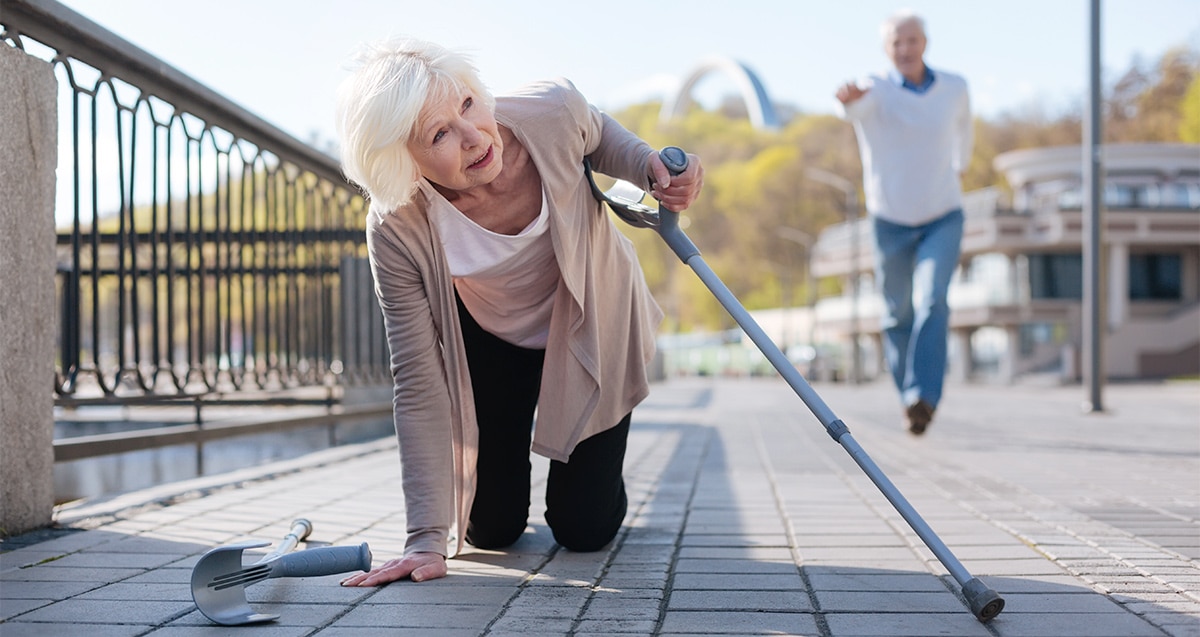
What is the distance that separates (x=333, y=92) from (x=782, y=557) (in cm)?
170

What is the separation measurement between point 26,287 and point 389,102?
149cm

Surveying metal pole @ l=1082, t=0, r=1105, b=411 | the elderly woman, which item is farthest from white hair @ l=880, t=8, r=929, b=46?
metal pole @ l=1082, t=0, r=1105, b=411

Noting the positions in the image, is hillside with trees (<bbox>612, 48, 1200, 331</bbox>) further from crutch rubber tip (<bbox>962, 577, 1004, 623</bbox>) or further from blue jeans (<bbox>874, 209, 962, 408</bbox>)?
crutch rubber tip (<bbox>962, 577, 1004, 623</bbox>)

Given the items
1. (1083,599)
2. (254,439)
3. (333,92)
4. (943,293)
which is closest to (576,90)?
(333,92)

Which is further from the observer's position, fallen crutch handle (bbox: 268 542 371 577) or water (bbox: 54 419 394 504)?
water (bbox: 54 419 394 504)

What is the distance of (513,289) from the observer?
146 inches

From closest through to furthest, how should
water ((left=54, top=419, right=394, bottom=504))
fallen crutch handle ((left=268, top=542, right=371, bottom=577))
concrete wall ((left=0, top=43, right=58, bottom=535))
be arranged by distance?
fallen crutch handle ((left=268, top=542, right=371, bottom=577)), concrete wall ((left=0, top=43, right=58, bottom=535)), water ((left=54, top=419, right=394, bottom=504))

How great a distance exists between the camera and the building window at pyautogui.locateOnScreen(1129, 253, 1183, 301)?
47.1 metres

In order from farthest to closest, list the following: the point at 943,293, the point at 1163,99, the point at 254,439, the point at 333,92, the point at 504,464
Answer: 1. the point at 1163,99
2. the point at 254,439
3. the point at 943,293
4. the point at 504,464
5. the point at 333,92

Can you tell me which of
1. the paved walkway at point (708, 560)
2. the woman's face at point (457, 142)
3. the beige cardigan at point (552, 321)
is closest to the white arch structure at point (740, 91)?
the paved walkway at point (708, 560)

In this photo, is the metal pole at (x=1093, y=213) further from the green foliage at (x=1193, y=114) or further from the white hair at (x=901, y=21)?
the green foliage at (x=1193, y=114)

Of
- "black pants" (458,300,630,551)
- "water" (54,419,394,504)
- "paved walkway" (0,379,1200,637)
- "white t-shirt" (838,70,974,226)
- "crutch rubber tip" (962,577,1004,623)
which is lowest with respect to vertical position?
"water" (54,419,394,504)

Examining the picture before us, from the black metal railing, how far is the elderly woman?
1448 millimetres

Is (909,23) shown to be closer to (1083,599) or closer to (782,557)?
(782,557)
